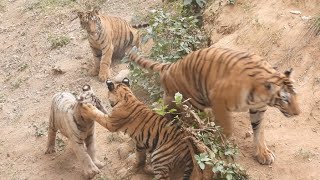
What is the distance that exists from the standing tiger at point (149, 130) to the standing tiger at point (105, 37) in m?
2.25

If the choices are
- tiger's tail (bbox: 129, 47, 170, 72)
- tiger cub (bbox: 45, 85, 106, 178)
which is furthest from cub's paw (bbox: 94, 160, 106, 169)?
tiger's tail (bbox: 129, 47, 170, 72)

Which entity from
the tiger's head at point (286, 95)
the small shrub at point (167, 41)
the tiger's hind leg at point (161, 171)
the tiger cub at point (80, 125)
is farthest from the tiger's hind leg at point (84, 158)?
the tiger's head at point (286, 95)

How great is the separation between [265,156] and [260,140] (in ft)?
0.50

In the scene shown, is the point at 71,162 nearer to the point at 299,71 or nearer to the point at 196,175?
the point at 196,175

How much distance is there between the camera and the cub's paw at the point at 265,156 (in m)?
4.73

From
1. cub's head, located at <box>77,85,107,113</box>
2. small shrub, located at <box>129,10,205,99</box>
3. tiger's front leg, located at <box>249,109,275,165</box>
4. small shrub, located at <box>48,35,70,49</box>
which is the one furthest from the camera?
small shrub, located at <box>48,35,70,49</box>

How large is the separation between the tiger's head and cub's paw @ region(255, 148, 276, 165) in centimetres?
64

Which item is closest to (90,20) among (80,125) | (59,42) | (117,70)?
(117,70)

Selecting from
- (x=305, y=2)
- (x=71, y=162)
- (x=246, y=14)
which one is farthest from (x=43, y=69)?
(x=305, y=2)

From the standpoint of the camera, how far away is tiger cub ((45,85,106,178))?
5.19 metres

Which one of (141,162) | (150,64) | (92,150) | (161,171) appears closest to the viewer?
(161,171)

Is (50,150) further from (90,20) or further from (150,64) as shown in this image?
(90,20)

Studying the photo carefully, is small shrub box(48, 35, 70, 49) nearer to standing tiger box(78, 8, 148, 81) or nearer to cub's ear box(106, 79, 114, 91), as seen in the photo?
standing tiger box(78, 8, 148, 81)

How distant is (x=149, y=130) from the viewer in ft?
15.5
